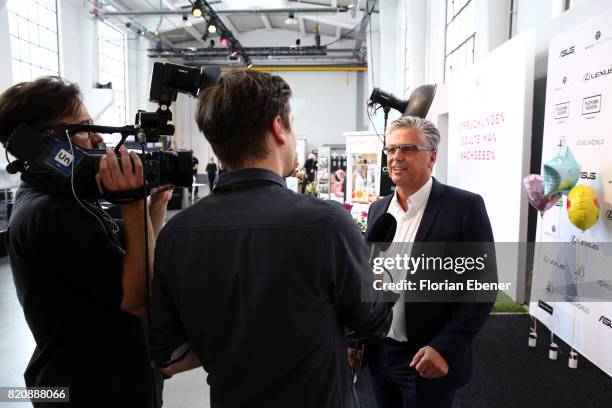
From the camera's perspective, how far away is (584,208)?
2398mm

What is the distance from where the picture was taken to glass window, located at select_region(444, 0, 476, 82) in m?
5.45

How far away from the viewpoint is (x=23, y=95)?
36.5 inches

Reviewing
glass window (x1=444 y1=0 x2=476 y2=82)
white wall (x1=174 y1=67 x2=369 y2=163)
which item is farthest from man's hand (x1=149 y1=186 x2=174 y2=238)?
white wall (x1=174 y1=67 x2=369 y2=163)

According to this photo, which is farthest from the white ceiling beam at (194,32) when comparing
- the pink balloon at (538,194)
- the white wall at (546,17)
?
the pink balloon at (538,194)

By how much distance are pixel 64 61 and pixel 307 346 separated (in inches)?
430

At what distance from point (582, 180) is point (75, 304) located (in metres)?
2.82

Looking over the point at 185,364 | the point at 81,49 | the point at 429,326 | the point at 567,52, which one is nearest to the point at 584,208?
the point at 567,52

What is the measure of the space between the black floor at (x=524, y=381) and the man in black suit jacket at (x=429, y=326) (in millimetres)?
1137

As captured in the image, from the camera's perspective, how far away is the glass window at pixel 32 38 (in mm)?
8406

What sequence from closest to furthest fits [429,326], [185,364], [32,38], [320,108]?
1. [185,364]
2. [429,326]
3. [32,38]
4. [320,108]

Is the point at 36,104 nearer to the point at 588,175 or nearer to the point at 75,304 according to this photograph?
the point at 75,304

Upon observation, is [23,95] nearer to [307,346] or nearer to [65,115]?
[65,115]

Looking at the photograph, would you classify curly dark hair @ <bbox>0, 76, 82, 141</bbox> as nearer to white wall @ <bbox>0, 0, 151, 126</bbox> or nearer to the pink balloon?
the pink balloon

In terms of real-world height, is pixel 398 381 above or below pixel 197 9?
below
